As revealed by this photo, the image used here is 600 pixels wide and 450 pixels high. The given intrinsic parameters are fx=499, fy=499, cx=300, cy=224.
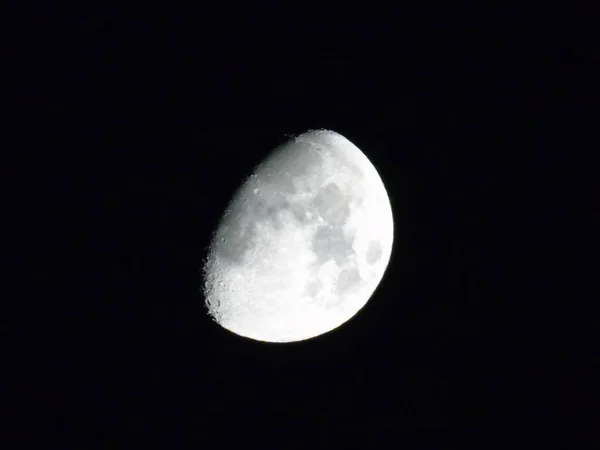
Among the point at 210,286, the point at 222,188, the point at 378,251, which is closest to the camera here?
the point at 222,188

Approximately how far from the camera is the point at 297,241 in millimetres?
2912

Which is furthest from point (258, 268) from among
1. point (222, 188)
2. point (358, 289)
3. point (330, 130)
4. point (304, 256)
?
point (330, 130)

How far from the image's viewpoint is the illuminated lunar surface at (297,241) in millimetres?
2912

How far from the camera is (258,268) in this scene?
2.94 m

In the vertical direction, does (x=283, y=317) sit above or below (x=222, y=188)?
below

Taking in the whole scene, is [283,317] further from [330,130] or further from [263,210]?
[330,130]

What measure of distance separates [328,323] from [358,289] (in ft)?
1.10

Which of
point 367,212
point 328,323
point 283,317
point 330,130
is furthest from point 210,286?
point 330,130

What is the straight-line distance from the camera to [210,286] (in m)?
3.09

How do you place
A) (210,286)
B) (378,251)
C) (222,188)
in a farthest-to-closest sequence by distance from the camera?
(378,251), (210,286), (222,188)

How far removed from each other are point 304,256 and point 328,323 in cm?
68

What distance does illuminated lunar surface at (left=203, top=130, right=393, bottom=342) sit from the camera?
Result: 115 inches

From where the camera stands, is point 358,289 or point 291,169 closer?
point 291,169

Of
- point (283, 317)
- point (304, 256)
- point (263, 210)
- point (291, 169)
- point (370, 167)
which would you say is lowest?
point (283, 317)
